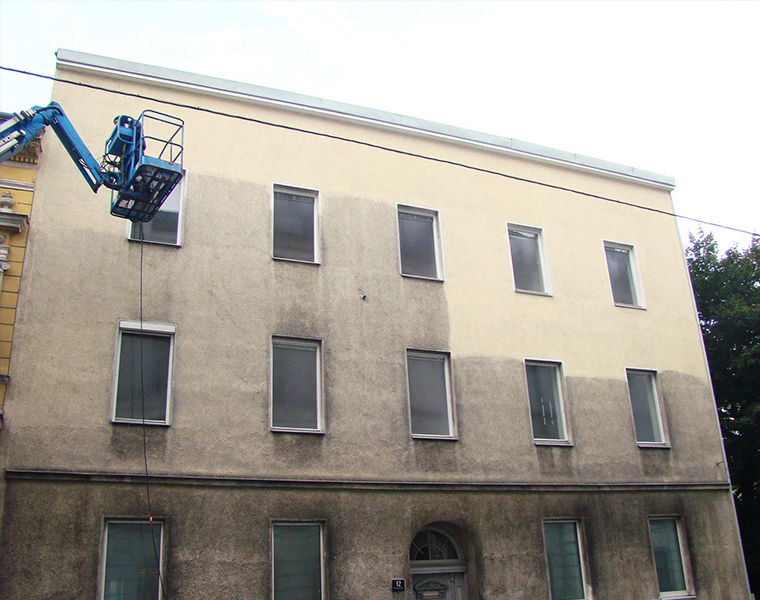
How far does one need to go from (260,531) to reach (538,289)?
851 cm

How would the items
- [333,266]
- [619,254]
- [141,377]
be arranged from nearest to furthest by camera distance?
[141,377], [333,266], [619,254]

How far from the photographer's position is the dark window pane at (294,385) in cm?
1426

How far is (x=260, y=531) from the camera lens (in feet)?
43.1

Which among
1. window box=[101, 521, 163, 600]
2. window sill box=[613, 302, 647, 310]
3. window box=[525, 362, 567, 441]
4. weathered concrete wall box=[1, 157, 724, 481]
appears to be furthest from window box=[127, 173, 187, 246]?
window sill box=[613, 302, 647, 310]

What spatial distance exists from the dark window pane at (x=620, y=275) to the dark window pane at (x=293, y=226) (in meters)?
7.67

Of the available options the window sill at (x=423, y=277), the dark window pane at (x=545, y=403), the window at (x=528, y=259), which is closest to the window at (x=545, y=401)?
the dark window pane at (x=545, y=403)

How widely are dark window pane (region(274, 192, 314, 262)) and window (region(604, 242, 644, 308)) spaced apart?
7.64 meters

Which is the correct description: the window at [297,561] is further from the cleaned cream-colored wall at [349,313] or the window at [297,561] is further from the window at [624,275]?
the window at [624,275]

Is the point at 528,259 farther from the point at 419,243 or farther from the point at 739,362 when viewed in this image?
the point at 739,362

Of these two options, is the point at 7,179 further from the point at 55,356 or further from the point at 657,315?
the point at 657,315

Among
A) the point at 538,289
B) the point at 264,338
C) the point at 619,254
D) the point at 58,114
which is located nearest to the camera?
the point at 58,114

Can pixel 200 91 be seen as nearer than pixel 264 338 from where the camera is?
No

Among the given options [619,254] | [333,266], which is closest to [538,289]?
[619,254]

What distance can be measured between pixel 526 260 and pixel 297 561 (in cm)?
865
